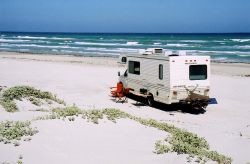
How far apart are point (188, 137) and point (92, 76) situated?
1533 centimetres

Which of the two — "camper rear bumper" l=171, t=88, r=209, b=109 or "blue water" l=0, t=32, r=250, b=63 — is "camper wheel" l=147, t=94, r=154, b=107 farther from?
"blue water" l=0, t=32, r=250, b=63

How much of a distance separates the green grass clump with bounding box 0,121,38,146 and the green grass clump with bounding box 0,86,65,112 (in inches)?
68.7

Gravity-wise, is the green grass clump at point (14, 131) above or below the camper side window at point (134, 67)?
below

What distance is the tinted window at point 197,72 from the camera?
14.2 meters

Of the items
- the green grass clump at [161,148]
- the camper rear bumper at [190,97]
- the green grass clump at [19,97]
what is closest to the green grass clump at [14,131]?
the green grass clump at [19,97]

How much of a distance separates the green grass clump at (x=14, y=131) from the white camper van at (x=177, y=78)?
20.9ft

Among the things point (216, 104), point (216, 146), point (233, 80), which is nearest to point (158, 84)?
point (216, 104)

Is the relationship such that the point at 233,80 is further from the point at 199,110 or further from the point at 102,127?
the point at 102,127

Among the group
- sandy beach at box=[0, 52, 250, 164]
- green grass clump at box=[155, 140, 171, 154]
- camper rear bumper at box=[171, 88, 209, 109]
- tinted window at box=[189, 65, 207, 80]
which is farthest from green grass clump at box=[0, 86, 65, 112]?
tinted window at box=[189, 65, 207, 80]

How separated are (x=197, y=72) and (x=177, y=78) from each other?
3.13ft

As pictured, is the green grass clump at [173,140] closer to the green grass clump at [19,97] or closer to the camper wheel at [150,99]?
the green grass clump at [19,97]

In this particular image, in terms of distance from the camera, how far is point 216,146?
9875mm

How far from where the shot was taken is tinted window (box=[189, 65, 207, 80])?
46.7 feet

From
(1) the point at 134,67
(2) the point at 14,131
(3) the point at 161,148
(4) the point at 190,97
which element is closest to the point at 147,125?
(3) the point at 161,148
